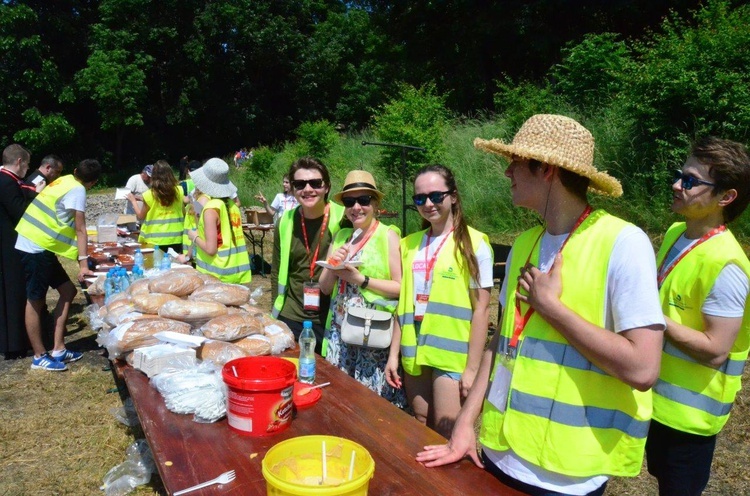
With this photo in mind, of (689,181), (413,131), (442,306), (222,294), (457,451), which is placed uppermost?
(413,131)

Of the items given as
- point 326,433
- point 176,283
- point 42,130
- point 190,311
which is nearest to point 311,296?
point 190,311

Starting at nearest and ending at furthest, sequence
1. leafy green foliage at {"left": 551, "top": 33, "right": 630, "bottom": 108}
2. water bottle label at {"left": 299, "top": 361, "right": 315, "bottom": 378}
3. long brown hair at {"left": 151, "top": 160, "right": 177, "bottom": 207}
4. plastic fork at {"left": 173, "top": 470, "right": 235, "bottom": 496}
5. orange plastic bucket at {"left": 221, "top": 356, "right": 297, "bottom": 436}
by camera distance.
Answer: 1. plastic fork at {"left": 173, "top": 470, "right": 235, "bottom": 496}
2. orange plastic bucket at {"left": 221, "top": 356, "right": 297, "bottom": 436}
3. water bottle label at {"left": 299, "top": 361, "right": 315, "bottom": 378}
4. long brown hair at {"left": 151, "top": 160, "right": 177, "bottom": 207}
5. leafy green foliage at {"left": 551, "top": 33, "right": 630, "bottom": 108}

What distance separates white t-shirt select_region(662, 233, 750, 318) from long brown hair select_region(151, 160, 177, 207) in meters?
5.81

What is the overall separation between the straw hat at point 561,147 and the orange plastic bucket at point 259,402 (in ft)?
3.84

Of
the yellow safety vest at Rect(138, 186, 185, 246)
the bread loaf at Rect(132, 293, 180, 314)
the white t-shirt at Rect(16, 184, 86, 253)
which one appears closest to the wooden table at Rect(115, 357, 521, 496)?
the bread loaf at Rect(132, 293, 180, 314)

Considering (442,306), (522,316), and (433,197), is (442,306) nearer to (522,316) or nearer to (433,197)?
(433,197)

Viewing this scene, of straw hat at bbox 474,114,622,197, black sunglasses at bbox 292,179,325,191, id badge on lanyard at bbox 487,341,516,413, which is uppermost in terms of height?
straw hat at bbox 474,114,622,197

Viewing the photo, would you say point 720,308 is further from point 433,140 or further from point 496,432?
point 433,140

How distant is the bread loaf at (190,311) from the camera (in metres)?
3.08

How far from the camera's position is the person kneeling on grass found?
520 cm

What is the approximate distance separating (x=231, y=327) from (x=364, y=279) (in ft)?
2.49

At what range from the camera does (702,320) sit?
7.00 feet

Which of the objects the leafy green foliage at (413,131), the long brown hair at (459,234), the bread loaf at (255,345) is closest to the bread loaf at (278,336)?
the bread loaf at (255,345)

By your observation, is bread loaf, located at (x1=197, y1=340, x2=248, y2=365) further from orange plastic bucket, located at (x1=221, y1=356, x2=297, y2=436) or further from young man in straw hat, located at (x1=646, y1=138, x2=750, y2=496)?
young man in straw hat, located at (x1=646, y1=138, x2=750, y2=496)
